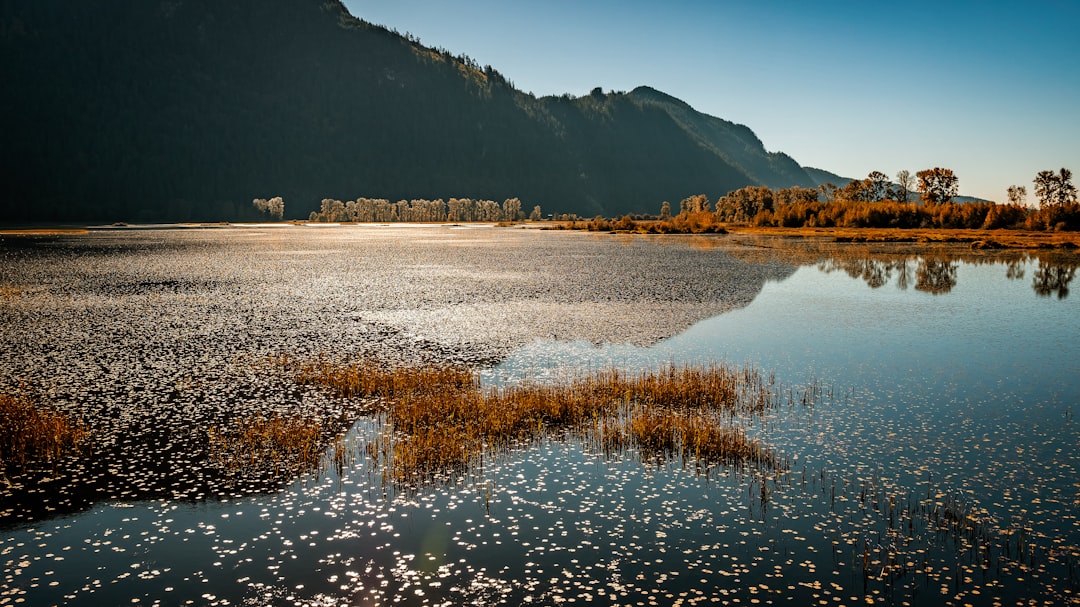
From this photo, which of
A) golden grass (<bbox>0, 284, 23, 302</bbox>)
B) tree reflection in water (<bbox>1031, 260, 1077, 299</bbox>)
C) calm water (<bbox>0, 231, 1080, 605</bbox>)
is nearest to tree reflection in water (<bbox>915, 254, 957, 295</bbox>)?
tree reflection in water (<bbox>1031, 260, 1077, 299</bbox>)

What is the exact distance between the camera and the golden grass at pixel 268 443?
53.8 feet

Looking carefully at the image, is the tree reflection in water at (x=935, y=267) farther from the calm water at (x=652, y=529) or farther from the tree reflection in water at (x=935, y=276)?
the calm water at (x=652, y=529)

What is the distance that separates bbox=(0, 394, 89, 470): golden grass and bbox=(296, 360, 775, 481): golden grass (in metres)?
7.26

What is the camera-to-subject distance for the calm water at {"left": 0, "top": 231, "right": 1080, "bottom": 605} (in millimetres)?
10750

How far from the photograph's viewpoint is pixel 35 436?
1742 centimetres

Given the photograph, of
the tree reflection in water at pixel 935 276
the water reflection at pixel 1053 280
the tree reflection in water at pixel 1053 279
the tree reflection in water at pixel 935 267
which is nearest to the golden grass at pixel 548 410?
the tree reflection in water at pixel 935 276

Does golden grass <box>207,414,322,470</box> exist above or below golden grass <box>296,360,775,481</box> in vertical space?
below

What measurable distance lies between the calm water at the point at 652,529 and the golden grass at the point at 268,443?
1.09m

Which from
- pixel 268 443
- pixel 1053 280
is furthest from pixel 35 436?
pixel 1053 280

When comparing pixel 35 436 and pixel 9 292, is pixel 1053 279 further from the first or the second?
pixel 9 292

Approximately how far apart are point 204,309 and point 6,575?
32709 millimetres

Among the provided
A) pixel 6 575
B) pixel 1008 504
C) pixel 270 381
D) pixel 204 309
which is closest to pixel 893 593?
pixel 1008 504

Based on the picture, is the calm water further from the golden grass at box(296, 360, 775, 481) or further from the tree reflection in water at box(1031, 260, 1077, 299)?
the tree reflection in water at box(1031, 260, 1077, 299)

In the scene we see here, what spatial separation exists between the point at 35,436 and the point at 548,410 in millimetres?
13515
